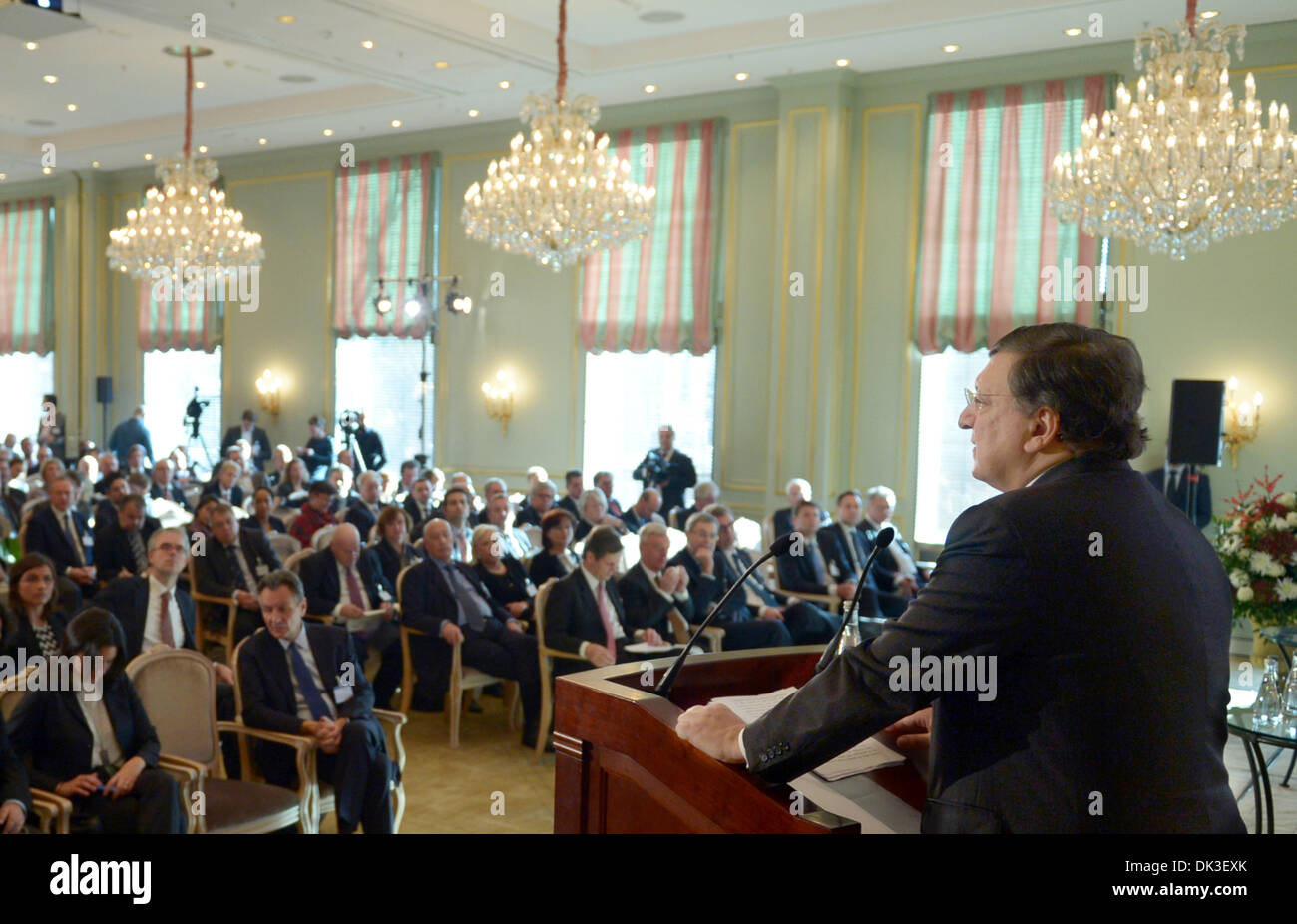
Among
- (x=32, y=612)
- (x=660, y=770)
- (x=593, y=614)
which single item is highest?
(x=660, y=770)

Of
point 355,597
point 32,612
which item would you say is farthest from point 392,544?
point 32,612

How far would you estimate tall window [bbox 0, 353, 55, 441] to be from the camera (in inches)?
741

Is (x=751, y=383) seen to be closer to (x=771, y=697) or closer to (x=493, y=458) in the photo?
(x=493, y=458)

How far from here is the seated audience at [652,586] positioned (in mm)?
6809

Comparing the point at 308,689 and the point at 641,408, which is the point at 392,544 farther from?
the point at 641,408

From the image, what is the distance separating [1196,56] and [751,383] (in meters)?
6.01

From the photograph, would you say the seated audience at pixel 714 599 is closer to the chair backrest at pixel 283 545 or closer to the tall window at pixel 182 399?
the chair backrest at pixel 283 545

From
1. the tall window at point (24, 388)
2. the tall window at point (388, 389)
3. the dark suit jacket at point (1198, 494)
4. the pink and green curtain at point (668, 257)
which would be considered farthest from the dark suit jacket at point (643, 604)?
the tall window at point (24, 388)

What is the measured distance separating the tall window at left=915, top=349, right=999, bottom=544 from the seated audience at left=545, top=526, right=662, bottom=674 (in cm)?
544

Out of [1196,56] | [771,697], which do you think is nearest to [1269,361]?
[1196,56]

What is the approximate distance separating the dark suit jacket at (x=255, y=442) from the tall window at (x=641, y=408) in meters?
4.47

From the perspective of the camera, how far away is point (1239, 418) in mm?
9695

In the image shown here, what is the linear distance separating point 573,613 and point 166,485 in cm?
691

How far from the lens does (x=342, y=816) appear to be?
4.52 m
